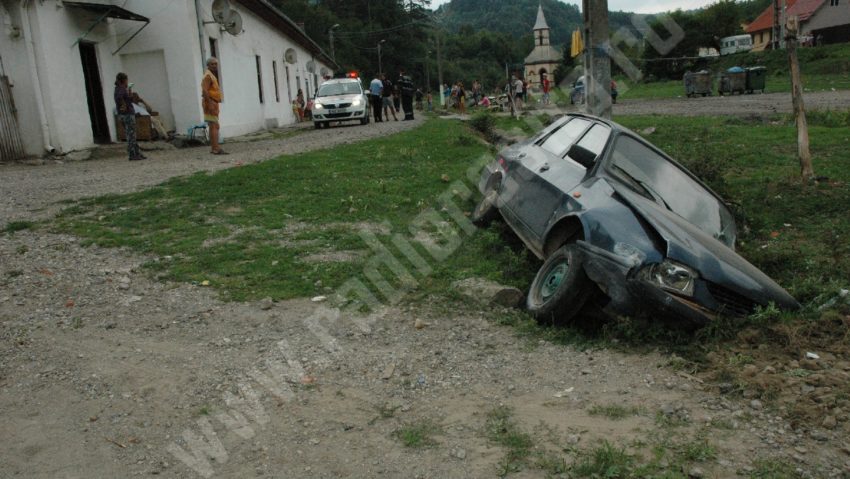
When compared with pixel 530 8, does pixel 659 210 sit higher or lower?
lower

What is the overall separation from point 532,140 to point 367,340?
377 centimetres

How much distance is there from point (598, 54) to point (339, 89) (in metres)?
17.0

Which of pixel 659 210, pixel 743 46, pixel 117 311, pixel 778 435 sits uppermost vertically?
pixel 743 46

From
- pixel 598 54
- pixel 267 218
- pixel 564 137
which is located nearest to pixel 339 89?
pixel 598 54

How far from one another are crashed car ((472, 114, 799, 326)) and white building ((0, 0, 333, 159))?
12.5 meters

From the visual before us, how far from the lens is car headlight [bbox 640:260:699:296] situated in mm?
4199

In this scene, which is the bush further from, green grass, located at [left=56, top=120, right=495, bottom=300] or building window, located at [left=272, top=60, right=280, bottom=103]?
building window, located at [left=272, top=60, right=280, bottom=103]

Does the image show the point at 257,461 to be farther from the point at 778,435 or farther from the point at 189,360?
the point at 778,435

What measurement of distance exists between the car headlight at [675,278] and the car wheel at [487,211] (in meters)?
2.99

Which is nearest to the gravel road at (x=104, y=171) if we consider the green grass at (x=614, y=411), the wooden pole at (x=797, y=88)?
the green grass at (x=614, y=411)

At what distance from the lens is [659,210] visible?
4.96 meters

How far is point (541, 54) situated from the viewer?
88812mm

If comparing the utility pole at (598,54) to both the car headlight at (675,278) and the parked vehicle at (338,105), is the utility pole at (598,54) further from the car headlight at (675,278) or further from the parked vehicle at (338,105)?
the parked vehicle at (338,105)

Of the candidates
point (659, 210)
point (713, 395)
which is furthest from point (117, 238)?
point (713, 395)
